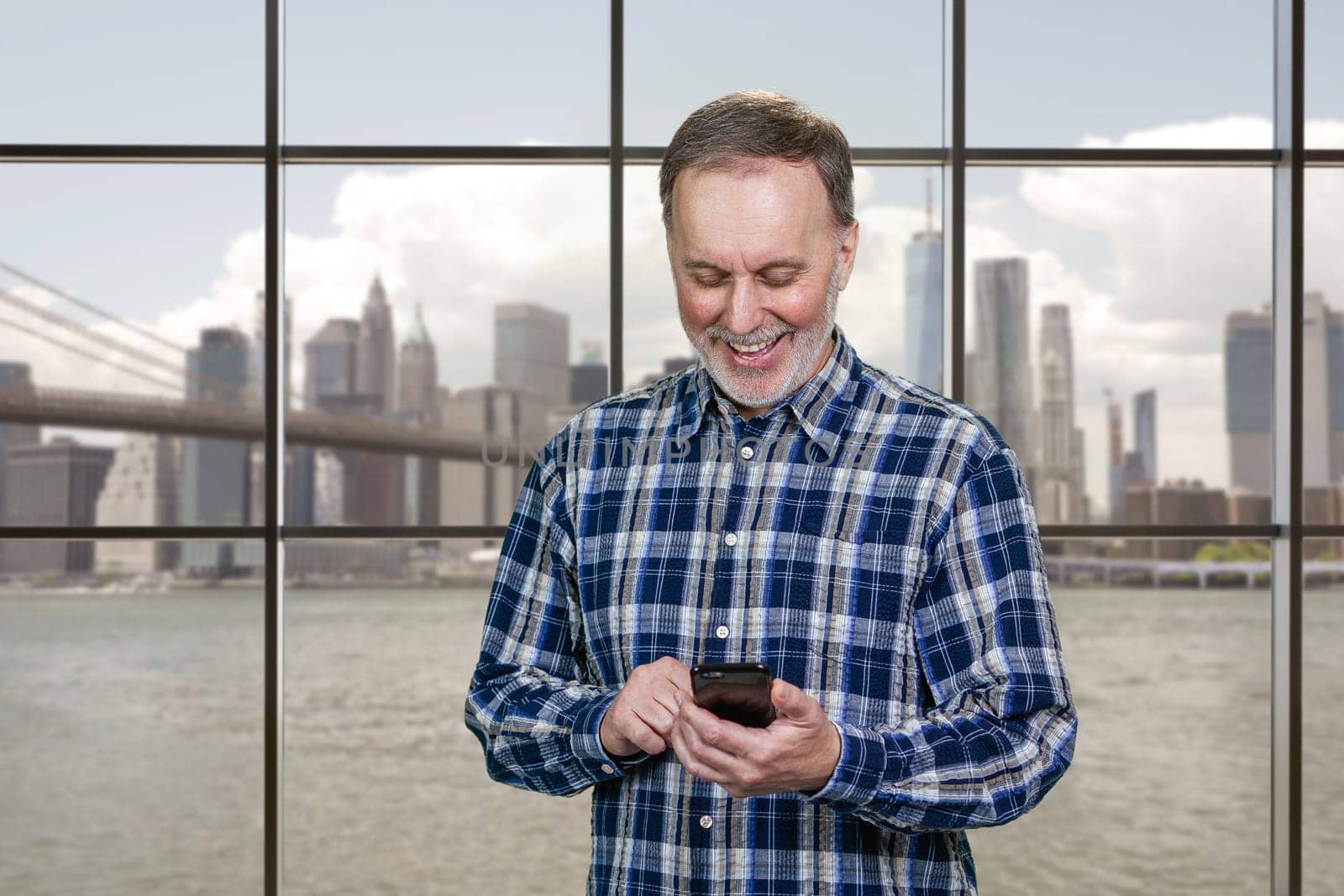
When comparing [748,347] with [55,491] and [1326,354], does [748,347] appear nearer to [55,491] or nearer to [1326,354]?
[55,491]

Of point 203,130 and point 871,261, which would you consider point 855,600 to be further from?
point 203,130

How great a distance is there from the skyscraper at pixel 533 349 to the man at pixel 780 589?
35084mm

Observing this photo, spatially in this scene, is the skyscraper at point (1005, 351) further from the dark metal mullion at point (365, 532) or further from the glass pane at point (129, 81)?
the dark metal mullion at point (365, 532)

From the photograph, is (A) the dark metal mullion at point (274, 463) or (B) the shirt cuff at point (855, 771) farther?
(A) the dark metal mullion at point (274, 463)

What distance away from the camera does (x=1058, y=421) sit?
1555 inches

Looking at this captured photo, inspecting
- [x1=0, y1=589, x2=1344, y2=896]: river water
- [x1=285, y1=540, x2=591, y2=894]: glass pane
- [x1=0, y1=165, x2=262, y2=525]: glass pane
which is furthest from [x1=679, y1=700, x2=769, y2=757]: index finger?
[x1=0, y1=165, x2=262, y2=525]: glass pane

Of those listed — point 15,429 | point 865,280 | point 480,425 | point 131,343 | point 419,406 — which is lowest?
point 15,429

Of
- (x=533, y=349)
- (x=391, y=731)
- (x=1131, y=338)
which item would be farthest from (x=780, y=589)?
(x=1131, y=338)

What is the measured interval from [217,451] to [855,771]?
122ft

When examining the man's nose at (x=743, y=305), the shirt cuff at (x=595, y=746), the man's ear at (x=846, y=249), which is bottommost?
the shirt cuff at (x=595, y=746)

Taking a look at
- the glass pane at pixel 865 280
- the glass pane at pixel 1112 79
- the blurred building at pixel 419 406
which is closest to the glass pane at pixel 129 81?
the blurred building at pixel 419 406

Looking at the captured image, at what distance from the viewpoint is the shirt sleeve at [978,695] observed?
100 cm

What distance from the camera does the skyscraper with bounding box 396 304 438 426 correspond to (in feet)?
118

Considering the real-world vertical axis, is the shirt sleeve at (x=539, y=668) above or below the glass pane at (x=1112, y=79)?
below
